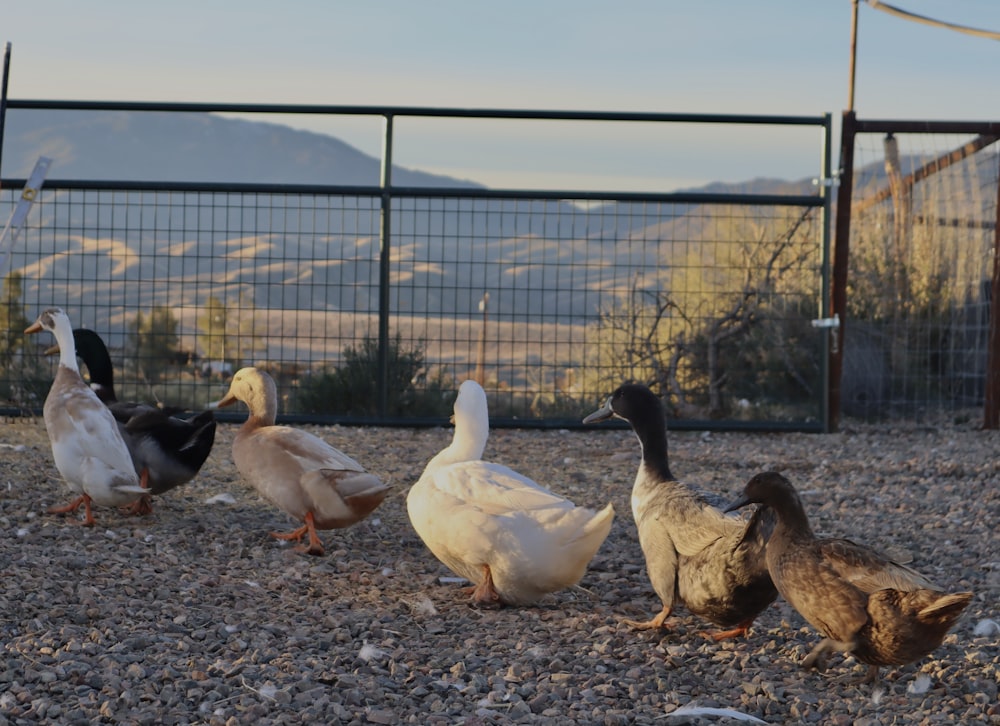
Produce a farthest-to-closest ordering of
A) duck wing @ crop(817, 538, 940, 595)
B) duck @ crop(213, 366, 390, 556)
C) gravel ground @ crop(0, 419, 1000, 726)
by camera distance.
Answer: duck @ crop(213, 366, 390, 556), duck wing @ crop(817, 538, 940, 595), gravel ground @ crop(0, 419, 1000, 726)

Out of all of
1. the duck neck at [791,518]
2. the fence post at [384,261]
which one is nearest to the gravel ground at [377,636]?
the duck neck at [791,518]

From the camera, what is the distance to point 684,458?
892 cm

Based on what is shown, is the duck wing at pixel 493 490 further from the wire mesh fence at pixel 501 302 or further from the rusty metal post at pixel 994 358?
the rusty metal post at pixel 994 358

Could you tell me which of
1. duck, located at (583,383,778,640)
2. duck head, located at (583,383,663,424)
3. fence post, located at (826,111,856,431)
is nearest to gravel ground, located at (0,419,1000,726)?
duck, located at (583,383,778,640)

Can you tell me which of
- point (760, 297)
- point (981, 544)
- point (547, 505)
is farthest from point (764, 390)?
point (547, 505)

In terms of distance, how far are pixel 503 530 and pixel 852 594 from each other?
1416 mm

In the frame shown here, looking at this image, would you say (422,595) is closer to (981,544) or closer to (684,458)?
(981,544)

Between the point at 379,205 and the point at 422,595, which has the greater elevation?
the point at 379,205

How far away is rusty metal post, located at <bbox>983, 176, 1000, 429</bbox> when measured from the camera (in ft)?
34.3

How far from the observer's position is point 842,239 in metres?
10.0

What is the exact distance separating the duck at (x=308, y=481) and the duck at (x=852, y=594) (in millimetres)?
2123

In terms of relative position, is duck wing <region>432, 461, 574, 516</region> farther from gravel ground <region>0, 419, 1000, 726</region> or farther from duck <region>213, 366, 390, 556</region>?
duck <region>213, 366, 390, 556</region>

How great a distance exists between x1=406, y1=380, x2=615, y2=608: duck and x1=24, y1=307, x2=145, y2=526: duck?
165 centimetres

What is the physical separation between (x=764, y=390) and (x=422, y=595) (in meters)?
7.45
